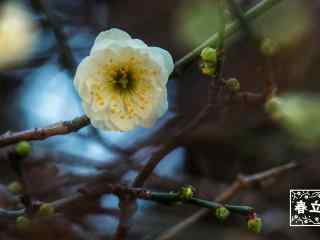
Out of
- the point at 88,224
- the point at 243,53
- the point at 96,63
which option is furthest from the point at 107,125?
the point at 243,53

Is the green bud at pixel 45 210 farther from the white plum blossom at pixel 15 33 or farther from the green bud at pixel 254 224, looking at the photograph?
the white plum blossom at pixel 15 33

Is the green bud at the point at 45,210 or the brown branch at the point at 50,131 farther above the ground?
the brown branch at the point at 50,131

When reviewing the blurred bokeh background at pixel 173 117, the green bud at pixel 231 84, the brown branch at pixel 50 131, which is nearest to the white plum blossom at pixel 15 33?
the blurred bokeh background at pixel 173 117

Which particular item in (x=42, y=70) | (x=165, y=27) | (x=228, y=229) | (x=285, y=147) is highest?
(x=165, y=27)

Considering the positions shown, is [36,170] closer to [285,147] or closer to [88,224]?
[88,224]

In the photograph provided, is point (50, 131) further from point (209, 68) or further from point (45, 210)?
point (209, 68)

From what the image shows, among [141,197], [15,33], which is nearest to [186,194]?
[141,197]
